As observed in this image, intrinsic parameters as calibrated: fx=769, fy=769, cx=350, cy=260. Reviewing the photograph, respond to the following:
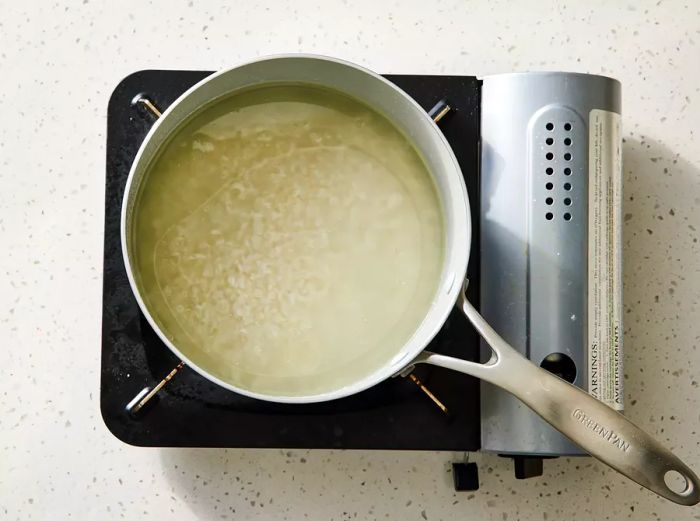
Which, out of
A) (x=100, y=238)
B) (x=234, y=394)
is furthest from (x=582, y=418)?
(x=100, y=238)

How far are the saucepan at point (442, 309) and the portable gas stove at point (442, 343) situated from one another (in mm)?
50

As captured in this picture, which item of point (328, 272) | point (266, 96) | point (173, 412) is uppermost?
point (266, 96)

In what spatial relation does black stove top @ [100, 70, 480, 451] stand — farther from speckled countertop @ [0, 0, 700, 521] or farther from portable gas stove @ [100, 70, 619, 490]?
speckled countertop @ [0, 0, 700, 521]

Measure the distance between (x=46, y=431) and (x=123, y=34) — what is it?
Result: 1.43 feet

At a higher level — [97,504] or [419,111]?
[419,111]

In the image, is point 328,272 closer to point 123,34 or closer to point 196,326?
point 196,326

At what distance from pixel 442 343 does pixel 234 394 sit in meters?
0.20

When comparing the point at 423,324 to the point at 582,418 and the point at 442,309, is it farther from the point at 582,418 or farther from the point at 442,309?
the point at 582,418

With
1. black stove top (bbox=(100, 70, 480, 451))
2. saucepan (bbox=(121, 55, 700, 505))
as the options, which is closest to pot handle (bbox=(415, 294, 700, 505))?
saucepan (bbox=(121, 55, 700, 505))

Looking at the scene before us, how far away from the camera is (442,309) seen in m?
0.67

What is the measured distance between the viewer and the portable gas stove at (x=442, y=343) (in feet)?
2.34

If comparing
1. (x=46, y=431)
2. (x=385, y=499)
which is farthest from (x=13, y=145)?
(x=385, y=499)

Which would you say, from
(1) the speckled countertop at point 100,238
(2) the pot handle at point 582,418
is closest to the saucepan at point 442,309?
(2) the pot handle at point 582,418

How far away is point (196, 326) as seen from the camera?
70 centimetres
